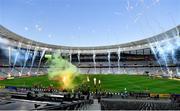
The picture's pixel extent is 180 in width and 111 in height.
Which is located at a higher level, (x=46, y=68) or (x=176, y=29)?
(x=176, y=29)

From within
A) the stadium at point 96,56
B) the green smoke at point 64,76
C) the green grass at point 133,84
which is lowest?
the green grass at point 133,84

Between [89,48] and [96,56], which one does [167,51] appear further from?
[89,48]

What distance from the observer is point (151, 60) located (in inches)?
4633

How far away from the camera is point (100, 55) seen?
132 m

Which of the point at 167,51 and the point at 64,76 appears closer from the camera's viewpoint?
the point at 64,76

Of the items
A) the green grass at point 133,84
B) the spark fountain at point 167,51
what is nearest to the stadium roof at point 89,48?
the spark fountain at point 167,51

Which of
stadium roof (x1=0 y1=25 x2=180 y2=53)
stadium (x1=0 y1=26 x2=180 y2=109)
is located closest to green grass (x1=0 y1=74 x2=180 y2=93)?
stadium (x1=0 y1=26 x2=180 y2=109)

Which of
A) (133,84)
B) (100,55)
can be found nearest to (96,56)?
(100,55)

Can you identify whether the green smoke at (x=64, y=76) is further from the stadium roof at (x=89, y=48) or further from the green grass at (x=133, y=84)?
the stadium roof at (x=89, y=48)

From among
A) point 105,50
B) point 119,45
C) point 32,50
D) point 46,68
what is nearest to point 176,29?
point 119,45

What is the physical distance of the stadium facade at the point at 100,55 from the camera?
103m

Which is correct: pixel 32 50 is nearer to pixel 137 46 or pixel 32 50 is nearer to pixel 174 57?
pixel 137 46

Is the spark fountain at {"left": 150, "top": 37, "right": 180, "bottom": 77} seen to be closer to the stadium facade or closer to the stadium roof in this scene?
the stadium facade

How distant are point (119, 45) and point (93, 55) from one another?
1730 cm
